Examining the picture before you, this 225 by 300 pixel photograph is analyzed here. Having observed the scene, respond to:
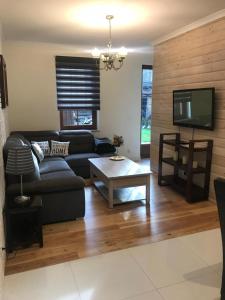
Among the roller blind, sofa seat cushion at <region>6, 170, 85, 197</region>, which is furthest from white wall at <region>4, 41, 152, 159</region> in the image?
sofa seat cushion at <region>6, 170, 85, 197</region>

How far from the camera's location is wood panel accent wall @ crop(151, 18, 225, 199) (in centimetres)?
339

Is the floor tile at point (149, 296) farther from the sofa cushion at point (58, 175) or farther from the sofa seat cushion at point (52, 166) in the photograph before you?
the sofa seat cushion at point (52, 166)

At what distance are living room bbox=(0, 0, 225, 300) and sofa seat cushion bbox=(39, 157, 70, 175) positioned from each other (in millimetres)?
50

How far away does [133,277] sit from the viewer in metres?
2.11

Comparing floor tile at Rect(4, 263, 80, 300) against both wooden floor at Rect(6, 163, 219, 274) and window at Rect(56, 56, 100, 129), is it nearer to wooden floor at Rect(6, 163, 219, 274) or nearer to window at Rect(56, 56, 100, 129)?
wooden floor at Rect(6, 163, 219, 274)

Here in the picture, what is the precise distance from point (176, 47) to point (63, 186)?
3.02 metres

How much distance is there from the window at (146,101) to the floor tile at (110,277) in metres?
4.32

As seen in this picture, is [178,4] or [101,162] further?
[101,162]

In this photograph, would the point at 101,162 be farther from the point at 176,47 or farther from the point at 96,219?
the point at 176,47

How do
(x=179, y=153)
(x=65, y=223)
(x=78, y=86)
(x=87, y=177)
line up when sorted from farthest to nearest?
1. (x=78, y=86)
2. (x=87, y=177)
3. (x=179, y=153)
4. (x=65, y=223)

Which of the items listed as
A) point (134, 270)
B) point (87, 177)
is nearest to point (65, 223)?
point (134, 270)

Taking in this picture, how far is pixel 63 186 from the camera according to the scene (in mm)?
2963

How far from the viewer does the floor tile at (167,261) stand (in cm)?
212

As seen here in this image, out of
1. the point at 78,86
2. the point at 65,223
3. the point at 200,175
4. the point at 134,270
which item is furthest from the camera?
the point at 78,86
